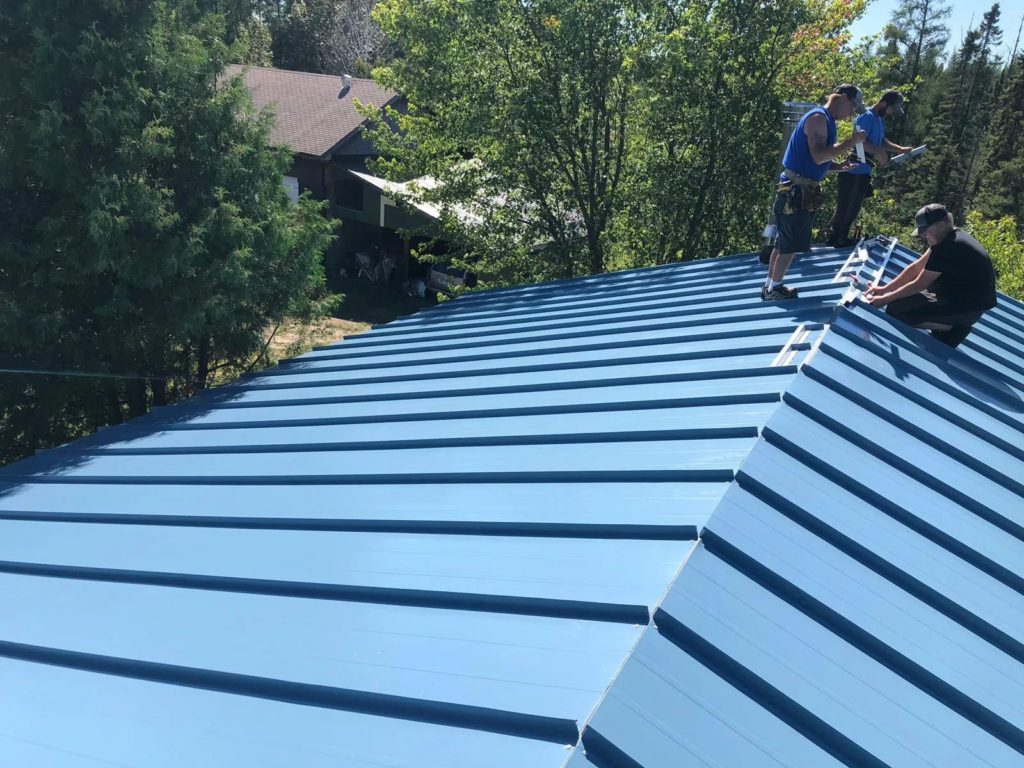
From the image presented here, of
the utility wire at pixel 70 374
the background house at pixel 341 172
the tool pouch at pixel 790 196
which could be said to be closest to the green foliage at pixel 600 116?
the utility wire at pixel 70 374

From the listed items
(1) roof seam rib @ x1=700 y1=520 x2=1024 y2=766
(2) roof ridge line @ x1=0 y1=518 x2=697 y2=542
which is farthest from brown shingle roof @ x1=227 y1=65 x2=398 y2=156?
(1) roof seam rib @ x1=700 y1=520 x2=1024 y2=766

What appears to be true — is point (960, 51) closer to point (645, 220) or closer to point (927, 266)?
point (645, 220)

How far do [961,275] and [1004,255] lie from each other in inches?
594

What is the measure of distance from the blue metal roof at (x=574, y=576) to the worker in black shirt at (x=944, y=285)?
0.23 metres

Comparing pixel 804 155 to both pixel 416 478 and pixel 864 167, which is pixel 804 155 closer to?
pixel 864 167

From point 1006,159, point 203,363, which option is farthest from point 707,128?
point 1006,159

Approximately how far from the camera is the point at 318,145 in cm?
2550

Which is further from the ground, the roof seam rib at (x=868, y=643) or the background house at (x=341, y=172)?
the background house at (x=341, y=172)

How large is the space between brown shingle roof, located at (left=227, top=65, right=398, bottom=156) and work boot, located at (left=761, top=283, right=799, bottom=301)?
2134 centimetres

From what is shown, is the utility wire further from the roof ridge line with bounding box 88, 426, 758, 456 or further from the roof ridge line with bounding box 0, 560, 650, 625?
the roof ridge line with bounding box 0, 560, 650, 625

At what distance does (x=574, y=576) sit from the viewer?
9.12ft

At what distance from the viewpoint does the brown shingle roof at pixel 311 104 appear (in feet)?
84.8

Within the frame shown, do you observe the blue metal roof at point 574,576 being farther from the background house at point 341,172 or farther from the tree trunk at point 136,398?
the background house at point 341,172

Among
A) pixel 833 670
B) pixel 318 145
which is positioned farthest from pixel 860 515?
pixel 318 145
